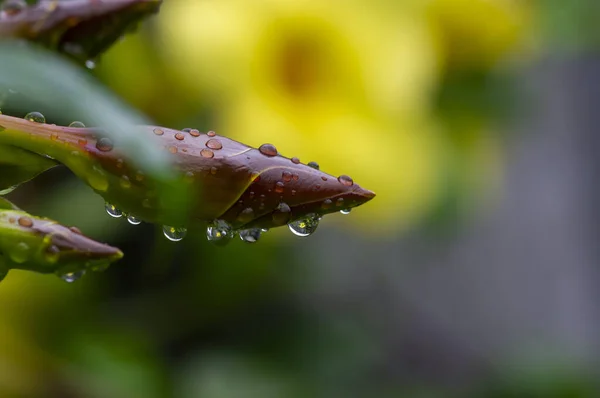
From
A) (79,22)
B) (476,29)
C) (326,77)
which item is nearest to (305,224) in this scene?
(79,22)

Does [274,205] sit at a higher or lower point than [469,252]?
lower

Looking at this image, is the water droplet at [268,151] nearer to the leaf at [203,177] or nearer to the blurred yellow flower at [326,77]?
the leaf at [203,177]

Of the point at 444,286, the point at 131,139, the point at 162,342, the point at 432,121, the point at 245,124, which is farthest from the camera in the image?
the point at 444,286

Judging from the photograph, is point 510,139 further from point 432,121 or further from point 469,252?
point 469,252

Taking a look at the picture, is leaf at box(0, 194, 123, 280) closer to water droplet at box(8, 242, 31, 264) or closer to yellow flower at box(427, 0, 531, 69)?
water droplet at box(8, 242, 31, 264)

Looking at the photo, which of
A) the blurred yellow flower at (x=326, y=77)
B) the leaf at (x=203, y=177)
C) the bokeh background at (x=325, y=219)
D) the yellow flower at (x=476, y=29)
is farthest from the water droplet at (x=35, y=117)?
the yellow flower at (x=476, y=29)

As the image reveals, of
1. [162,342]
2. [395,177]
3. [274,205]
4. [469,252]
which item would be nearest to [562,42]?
[395,177]
